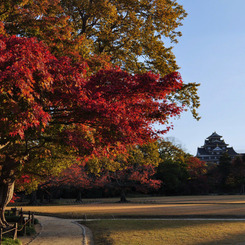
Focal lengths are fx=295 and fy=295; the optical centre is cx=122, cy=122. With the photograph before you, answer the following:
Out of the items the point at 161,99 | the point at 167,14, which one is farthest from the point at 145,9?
the point at 161,99

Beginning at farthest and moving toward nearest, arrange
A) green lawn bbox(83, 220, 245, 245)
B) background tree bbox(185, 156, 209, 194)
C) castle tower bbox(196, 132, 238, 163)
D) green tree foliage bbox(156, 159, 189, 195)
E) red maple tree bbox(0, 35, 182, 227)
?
castle tower bbox(196, 132, 238, 163) → background tree bbox(185, 156, 209, 194) → green tree foliage bbox(156, 159, 189, 195) → green lawn bbox(83, 220, 245, 245) → red maple tree bbox(0, 35, 182, 227)

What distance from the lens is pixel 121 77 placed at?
7.50 metres

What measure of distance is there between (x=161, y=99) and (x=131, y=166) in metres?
38.2

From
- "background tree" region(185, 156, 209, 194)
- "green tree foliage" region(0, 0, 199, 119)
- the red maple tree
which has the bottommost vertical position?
"background tree" region(185, 156, 209, 194)

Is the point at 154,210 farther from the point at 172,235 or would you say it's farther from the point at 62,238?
the point at 62,238

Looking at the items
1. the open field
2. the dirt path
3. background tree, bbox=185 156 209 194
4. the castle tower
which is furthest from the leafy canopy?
the castle tower

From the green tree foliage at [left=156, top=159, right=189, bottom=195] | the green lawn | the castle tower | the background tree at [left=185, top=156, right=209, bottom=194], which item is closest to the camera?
the green lawn

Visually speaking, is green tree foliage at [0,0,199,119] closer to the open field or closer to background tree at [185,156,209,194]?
the open field

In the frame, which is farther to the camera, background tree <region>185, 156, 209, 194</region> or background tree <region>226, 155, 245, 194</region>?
background tree <region>185, 156, 209, 194</region>

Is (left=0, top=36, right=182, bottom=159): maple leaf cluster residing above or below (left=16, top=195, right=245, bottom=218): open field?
above

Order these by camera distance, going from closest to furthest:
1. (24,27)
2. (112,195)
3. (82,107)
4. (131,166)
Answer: (82,107) → (24,27) → (131,166) → (112,195)

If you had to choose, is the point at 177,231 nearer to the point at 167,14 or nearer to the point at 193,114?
the point at 193,114

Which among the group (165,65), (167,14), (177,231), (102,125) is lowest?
(177,231)

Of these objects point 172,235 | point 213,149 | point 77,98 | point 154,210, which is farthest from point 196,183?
point 77,98
